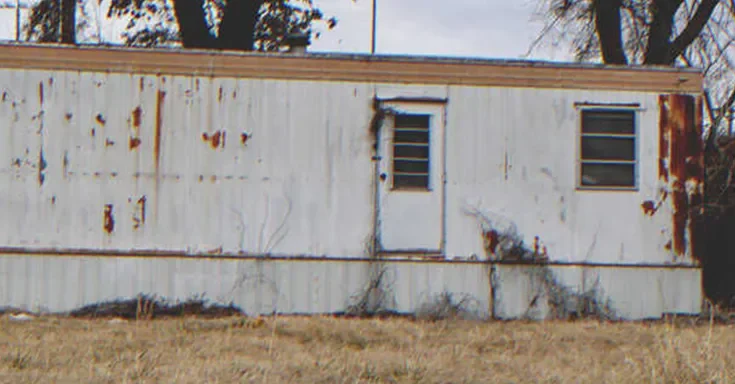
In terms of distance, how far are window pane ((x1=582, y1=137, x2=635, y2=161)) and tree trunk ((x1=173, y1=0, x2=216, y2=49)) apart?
12638mm

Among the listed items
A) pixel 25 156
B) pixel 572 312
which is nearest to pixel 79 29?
pixel 25 156

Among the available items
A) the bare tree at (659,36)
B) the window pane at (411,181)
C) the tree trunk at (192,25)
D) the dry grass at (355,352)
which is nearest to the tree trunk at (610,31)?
the bare tree at (659,36)

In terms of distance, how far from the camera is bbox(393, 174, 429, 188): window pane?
38.3ft

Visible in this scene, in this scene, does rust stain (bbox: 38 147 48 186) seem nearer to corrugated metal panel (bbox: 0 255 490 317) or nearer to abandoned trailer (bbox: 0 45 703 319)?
abandoned trailer (bbox: 0 45 703 319)

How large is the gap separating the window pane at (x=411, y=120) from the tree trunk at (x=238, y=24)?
39.8 feet

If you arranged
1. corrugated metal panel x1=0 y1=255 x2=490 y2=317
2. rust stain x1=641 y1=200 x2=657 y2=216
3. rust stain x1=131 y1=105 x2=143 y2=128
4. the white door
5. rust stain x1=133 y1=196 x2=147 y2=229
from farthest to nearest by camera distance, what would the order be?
rust stain x1=641 y1=200 x2=657 y2=216 → the white door → rust stain x1=131 y1=105 x2=143 y2=128 → rust stain x1=133 y1=196 x2=147 y2=229 → corrugated metal panel x1=0 y1=255 x2=490 y2=317

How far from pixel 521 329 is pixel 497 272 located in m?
0.90

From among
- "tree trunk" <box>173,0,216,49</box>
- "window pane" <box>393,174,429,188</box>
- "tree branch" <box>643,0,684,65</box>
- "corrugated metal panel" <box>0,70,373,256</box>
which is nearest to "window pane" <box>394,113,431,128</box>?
"corrugated metal panel" <box>0,70,373,256</box>

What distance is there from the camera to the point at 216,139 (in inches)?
454

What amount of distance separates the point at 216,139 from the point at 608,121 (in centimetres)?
405

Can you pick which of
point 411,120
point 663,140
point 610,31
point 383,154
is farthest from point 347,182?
point 610,31

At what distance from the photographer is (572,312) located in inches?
463

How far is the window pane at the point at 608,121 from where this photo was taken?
11.9 meters

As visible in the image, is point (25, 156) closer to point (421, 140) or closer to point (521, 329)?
point (421, 140)
